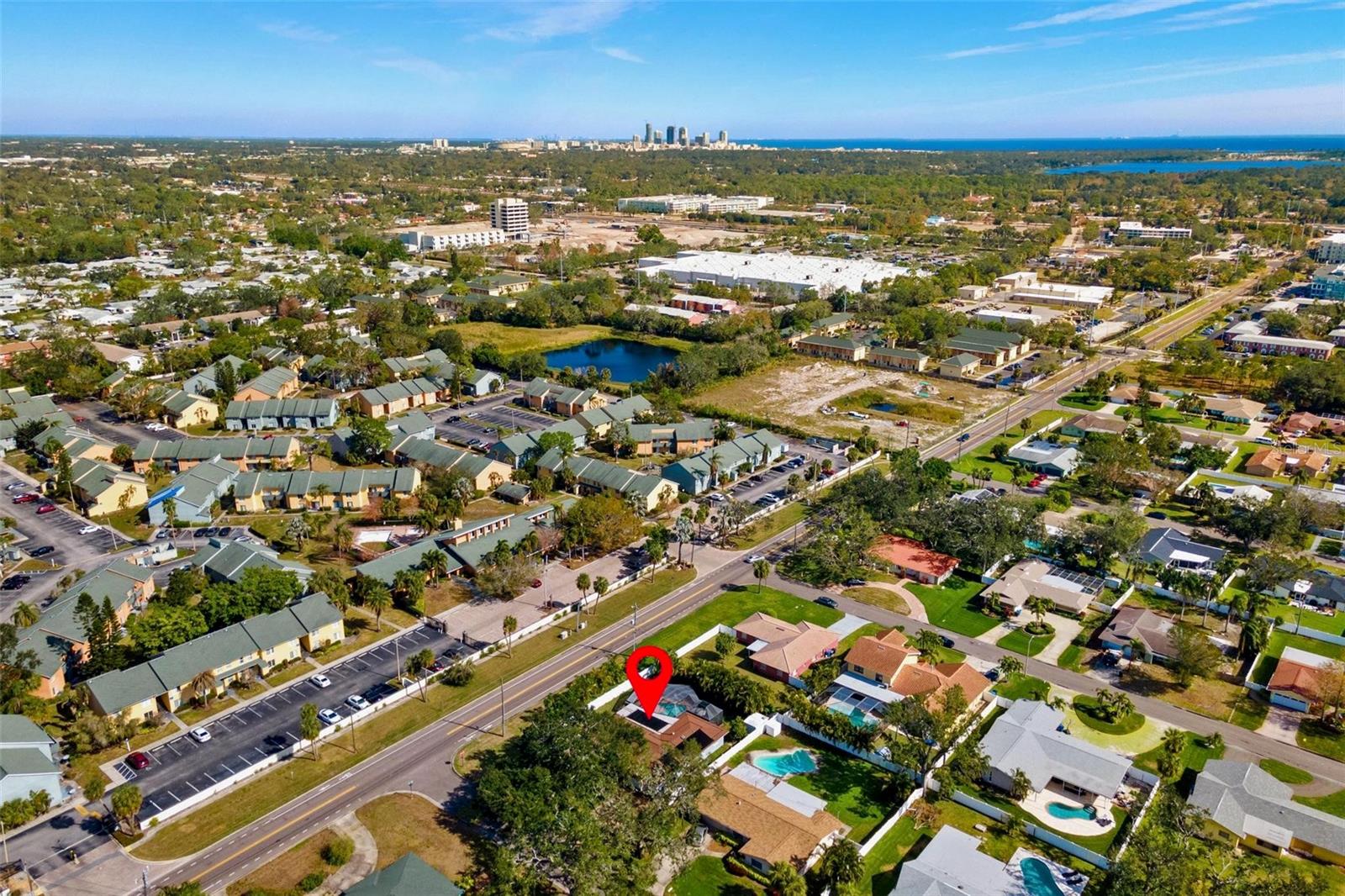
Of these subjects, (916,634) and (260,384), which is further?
(260,384)

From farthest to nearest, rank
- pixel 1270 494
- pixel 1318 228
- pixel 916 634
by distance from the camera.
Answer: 1. pixel 1318 228
2. pixel 1270 494
3. pixel 916 634

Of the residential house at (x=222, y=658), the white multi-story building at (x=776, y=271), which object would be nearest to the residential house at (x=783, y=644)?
the residential house at (x=222, y=658)

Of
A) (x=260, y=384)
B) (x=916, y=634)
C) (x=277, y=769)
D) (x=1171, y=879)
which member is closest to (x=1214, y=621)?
(x=916, y=634)

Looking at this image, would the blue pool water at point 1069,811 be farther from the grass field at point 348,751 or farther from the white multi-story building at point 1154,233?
the white multi-story building at point 1154,233

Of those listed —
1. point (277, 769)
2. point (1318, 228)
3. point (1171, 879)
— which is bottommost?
point (277, 769)

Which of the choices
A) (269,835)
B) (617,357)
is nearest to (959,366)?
(617,357)

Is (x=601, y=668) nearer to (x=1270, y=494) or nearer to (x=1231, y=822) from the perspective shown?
(x=1231, y=822)

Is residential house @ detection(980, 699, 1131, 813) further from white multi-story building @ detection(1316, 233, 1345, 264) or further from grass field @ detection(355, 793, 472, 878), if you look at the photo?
white multi-story building @ detection(1316, 233, 1345, 264)

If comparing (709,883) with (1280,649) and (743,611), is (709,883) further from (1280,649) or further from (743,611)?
(1280,649)
